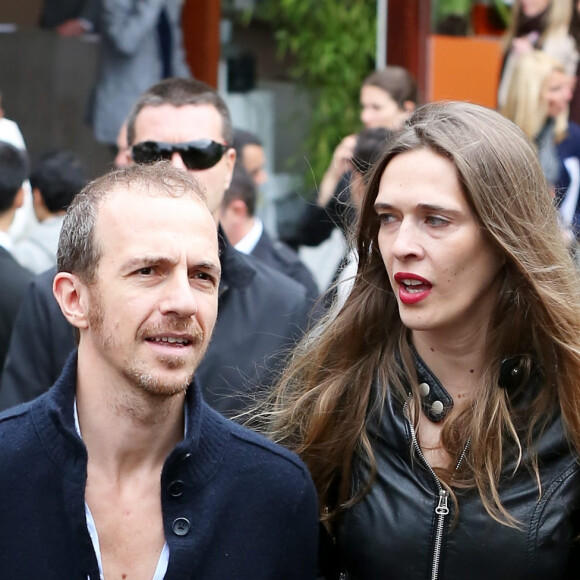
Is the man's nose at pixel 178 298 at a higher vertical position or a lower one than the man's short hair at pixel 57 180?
higher

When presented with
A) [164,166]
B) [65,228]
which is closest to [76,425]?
[65,228]

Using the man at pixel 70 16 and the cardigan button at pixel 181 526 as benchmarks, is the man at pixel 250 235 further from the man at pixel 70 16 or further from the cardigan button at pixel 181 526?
the cardigan button at pixel 181 526

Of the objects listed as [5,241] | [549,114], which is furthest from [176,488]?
[549,114]

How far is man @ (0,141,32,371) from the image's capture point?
4684 millimetres

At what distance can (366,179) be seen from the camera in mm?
3344

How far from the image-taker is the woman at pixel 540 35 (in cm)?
838

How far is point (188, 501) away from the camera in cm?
267

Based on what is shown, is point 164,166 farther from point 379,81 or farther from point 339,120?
point 339,120

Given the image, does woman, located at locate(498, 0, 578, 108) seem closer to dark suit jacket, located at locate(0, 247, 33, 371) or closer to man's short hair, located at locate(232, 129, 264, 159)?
man's short hair, located at locate(232, 129, 264, 159)

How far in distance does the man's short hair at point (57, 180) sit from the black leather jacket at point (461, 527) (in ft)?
11.6

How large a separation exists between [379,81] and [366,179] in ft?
14.4

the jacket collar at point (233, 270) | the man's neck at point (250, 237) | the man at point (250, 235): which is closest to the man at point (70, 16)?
the man at point (250, 235)

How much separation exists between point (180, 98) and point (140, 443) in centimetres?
223

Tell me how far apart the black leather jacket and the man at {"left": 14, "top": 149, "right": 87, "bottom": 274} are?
132 inches
